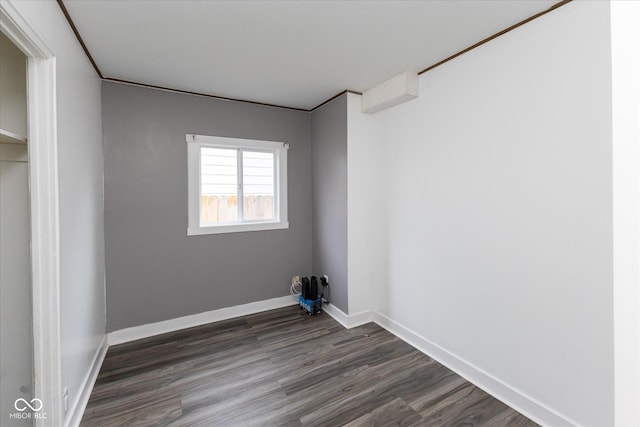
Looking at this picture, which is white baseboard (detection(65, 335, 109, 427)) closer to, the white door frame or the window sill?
the white door frame

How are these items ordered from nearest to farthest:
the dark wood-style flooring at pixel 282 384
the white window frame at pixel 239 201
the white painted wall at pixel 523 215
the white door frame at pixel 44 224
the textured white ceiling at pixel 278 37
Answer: the white door frame at pixel 44 224 → the white painted wall at pixel 523 215 → the textured white ceiling at pixel 278 37 → the dark wood-style flooring at pixel 282 384 → the white window frame at pixel 239 201

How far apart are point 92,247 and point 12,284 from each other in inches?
33.2

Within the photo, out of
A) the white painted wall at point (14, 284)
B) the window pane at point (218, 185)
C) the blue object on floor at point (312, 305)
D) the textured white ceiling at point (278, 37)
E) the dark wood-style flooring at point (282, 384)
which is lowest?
the dark wood-style flooring at point (282, 384)

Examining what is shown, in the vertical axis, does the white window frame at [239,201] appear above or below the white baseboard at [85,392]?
above

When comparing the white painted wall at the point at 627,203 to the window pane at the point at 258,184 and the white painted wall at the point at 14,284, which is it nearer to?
the white painted wall at the point at 14,284

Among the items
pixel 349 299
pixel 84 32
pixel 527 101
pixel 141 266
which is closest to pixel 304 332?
pixel 349 299

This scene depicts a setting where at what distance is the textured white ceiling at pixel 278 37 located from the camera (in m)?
1.66

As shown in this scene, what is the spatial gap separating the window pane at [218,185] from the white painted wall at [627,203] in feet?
10.1

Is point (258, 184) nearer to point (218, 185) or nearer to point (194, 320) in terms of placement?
point (218, 185)

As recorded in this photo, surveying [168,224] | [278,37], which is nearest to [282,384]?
[168,224]

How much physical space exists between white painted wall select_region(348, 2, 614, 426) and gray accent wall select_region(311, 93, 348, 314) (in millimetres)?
683

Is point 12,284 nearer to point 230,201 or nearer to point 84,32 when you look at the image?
point 84,32

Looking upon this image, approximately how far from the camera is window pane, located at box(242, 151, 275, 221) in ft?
10.9

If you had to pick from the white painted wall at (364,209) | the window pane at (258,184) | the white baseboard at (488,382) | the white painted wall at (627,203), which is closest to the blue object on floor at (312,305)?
the white painted wall at (364,209)
